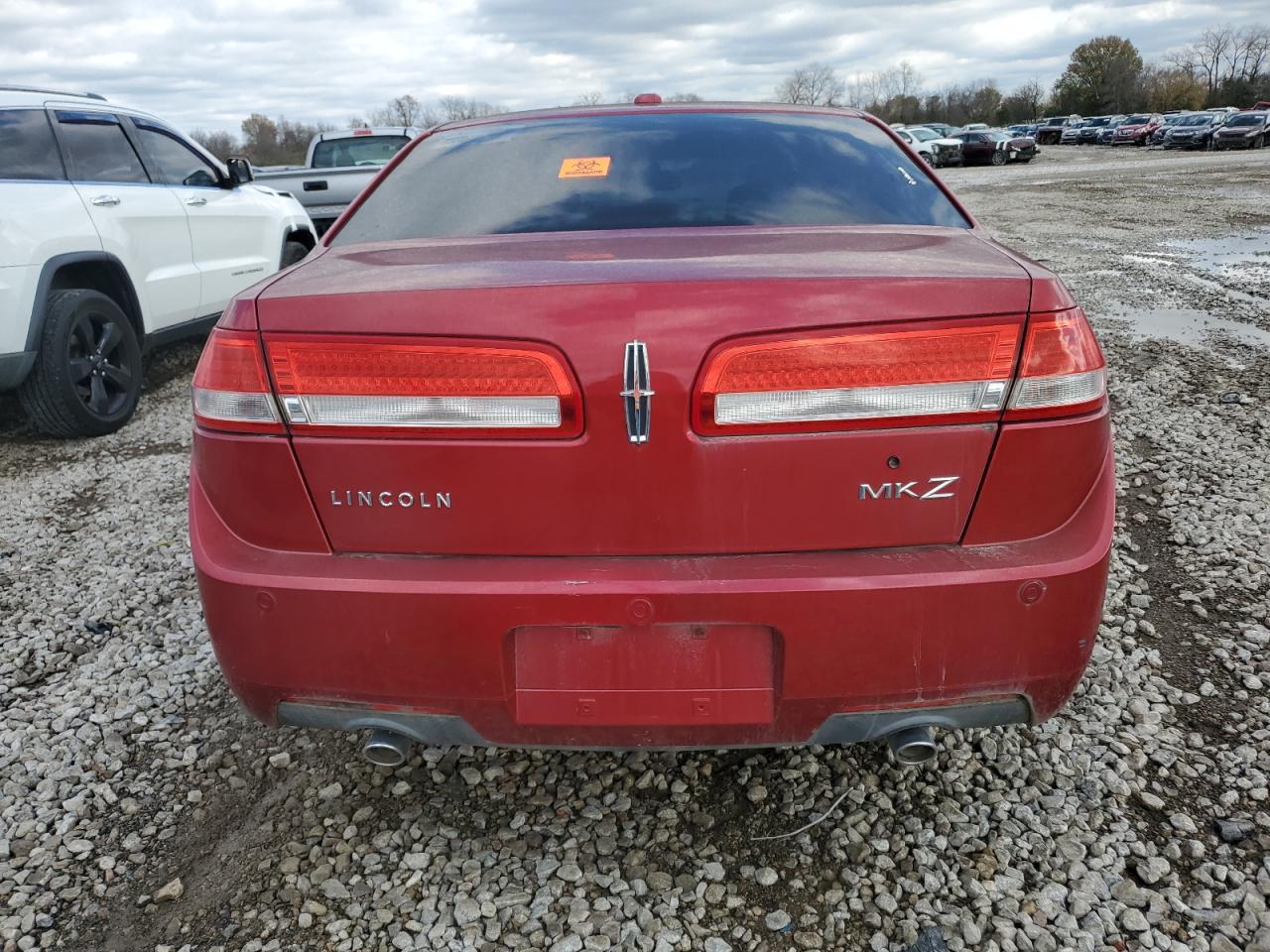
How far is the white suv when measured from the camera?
4.70 m

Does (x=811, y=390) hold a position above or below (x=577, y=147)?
below

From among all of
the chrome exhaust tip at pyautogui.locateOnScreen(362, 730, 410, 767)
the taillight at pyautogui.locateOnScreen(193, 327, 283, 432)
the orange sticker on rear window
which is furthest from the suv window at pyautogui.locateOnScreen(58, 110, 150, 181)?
the chrome exhaust tip at pyautogui.locateOnScreen(362, 730, 410, 767)

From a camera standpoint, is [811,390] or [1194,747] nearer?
[811,390]

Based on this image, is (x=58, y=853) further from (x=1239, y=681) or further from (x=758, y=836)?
(x=1239, y=681)

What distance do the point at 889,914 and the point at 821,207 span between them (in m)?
1.68

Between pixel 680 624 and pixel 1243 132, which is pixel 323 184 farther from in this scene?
pixel 1243 132

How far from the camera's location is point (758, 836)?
2.21m

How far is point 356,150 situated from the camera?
12.1 meters

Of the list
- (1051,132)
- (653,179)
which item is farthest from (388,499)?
(1051,132)

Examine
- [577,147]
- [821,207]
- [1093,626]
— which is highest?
[577,147]

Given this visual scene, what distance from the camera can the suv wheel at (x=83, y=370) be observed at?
16.0ft

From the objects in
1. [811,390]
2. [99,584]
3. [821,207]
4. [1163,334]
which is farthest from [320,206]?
[811,390]

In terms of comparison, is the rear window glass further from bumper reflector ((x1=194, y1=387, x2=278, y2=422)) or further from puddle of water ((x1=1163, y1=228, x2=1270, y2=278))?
bumper reflector ((x1=194, y1=387, x2=278, y2=422))

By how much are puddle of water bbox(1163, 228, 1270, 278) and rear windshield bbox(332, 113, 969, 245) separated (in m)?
9.16
